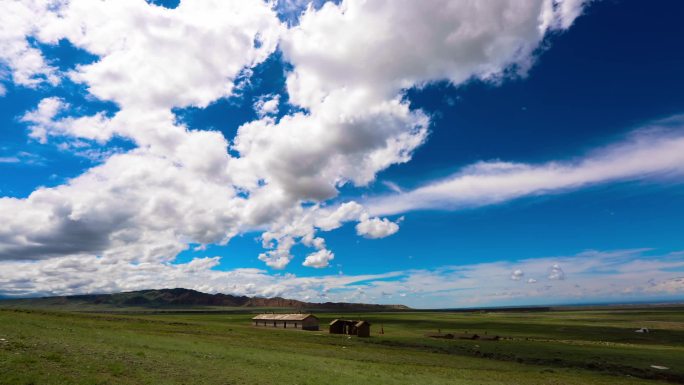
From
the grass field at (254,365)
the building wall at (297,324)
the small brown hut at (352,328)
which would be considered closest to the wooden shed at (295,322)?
the building wall at (297,324)

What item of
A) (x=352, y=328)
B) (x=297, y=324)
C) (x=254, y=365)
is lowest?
(x=297, y=324)

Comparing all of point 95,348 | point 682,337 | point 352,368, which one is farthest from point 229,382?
point 682,337

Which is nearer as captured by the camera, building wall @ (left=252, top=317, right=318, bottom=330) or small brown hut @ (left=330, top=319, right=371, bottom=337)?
→ small brown hut @ (left=330, top=319, right=371, bottom=337)

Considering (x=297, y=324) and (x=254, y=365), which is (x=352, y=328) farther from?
(x=254, y=365)

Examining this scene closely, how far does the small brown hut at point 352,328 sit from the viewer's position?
311 feet

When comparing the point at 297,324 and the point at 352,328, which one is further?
the point at 297,324

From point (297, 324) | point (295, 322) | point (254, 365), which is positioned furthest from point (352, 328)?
point (254, 365)

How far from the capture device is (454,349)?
6838 cm

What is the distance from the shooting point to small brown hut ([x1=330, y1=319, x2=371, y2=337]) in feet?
311

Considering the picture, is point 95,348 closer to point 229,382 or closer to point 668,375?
point 229,382

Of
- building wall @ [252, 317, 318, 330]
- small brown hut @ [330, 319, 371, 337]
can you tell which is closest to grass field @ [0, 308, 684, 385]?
small brown hut @ [330, 319, 371, 337]

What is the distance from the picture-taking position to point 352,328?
99.3 metres

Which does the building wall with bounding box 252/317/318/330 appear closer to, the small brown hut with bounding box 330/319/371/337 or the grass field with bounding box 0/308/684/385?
the small brown hut with bounding box 330/319/371/337

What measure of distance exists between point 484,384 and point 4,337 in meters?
38.3
